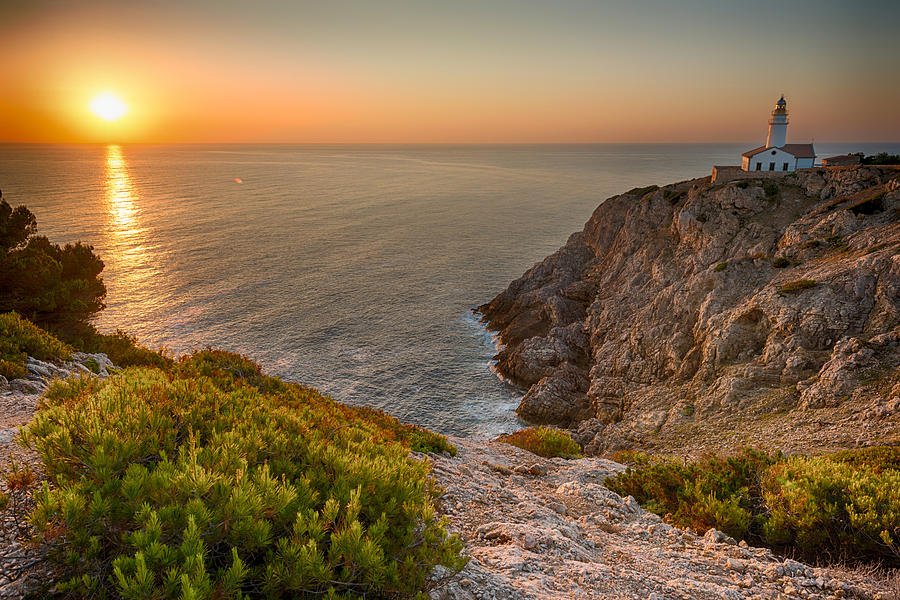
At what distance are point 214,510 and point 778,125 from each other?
7328 centimetres

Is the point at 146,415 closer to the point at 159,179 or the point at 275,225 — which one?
the point at 275,225

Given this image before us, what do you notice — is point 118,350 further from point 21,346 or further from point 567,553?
point 567,553

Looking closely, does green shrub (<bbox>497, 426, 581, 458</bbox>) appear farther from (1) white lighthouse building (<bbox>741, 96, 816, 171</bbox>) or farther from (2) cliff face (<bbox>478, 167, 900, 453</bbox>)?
(1) white lighthouse building (<bbox>741, 96, 816, 171</bbox>)

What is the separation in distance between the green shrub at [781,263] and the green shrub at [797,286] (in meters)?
4.61

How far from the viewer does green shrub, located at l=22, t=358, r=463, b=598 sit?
163 inches

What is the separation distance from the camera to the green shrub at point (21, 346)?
41.7 ft

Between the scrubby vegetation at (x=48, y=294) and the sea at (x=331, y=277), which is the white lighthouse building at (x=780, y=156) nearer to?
the sea at (x=331, y=277)

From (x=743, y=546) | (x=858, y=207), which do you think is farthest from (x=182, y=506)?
(x=858, y=207)

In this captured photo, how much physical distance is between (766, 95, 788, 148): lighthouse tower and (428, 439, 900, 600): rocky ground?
6489 cm

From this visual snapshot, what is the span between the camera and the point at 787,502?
9.71m

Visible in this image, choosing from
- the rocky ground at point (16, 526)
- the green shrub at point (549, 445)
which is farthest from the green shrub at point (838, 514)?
the rocky ground at point (16, 526)

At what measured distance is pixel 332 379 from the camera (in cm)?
3872

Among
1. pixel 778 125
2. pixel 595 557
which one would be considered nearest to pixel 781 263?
pixel 595 557

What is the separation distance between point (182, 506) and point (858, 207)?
149ft
